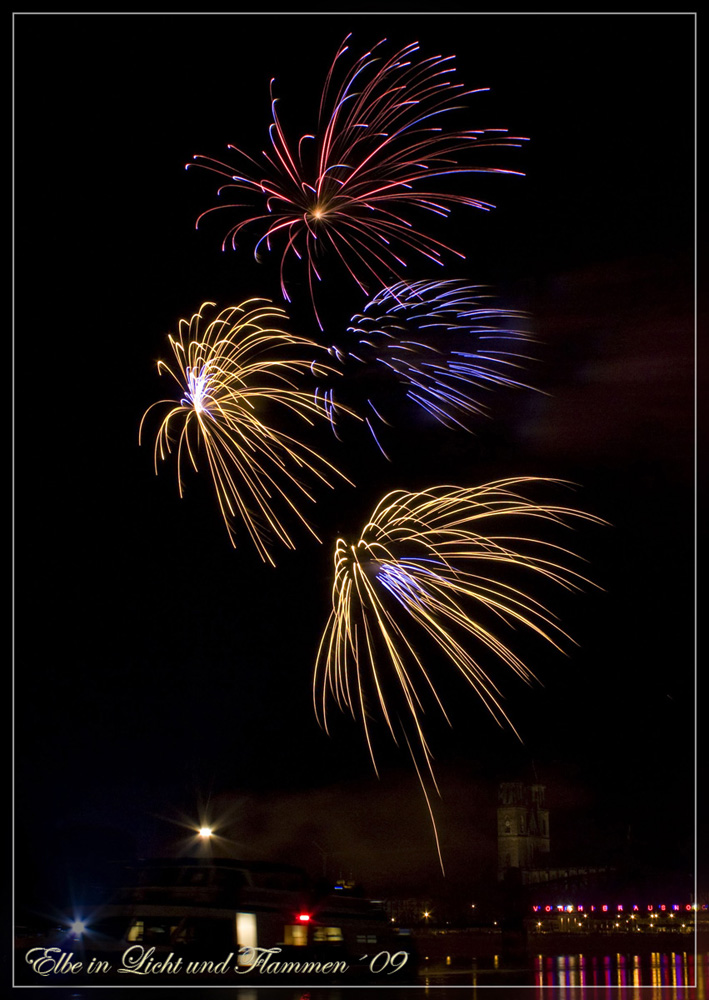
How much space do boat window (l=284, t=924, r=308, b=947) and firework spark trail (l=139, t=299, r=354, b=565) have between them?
3.81 m

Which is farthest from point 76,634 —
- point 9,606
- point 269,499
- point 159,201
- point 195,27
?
point 195,27

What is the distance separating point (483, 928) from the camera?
36.5ft

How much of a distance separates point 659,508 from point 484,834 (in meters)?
3.91

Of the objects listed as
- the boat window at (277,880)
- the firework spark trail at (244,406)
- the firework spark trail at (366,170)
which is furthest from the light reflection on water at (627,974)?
the firework spark trail at (366,170)

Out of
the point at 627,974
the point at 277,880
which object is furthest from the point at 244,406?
the point at 627,974

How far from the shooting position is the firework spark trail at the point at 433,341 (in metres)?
10.5

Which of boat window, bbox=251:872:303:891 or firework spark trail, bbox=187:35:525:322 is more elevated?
firework spark trail, bbox=187:35:525:322

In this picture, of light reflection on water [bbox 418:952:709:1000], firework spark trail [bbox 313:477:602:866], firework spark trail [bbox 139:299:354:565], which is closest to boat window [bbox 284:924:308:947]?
light reflection on water [bbox 418:952:709:1000]

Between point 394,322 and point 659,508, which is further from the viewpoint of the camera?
point 659,508

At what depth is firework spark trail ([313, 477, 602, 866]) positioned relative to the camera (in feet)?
34.6

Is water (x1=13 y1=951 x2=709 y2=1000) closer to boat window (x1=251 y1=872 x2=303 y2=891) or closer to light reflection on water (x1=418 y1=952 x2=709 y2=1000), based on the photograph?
light reflection on water (x1=418 y1=952 x2=709 y2=1000)

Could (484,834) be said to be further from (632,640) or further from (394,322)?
(394,322)

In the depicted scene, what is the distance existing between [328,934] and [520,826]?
2.48 metres

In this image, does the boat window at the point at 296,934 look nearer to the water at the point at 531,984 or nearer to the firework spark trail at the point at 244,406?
the water at the point at 531,984
